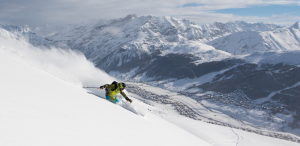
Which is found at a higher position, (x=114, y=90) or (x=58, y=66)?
(x=58, y=66)

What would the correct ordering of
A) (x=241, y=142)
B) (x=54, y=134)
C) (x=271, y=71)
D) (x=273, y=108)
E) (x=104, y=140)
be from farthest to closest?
(x=271, y=71) < (x=273, y=108) < (x=241, y=142) < (x=104, y=140) < (x=54, y=134)

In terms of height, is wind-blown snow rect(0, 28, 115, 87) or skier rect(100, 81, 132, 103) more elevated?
wind-blown snow rect(0, 28, 115, 87)

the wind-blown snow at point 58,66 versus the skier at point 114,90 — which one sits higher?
the wind-blown snow at point 58,66

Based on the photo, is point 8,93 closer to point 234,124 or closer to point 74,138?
point 74,138

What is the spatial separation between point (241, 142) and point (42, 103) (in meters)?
32.7

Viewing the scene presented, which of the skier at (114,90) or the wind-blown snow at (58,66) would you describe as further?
the wind-blown snow at (58,66)

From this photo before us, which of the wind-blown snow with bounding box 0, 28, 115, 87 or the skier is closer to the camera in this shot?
the skier

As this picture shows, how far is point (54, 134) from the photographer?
17.9ft

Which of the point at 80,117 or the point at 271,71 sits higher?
the point at 271,71

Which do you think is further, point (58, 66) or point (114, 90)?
point (58, 66)

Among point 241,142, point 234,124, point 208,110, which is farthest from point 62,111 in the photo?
point 208,110

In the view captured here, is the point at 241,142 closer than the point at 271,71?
Yes

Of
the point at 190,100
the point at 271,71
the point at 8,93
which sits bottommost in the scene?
the point at 190,100

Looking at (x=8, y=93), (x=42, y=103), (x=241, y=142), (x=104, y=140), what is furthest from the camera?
(x=241, y=142)
